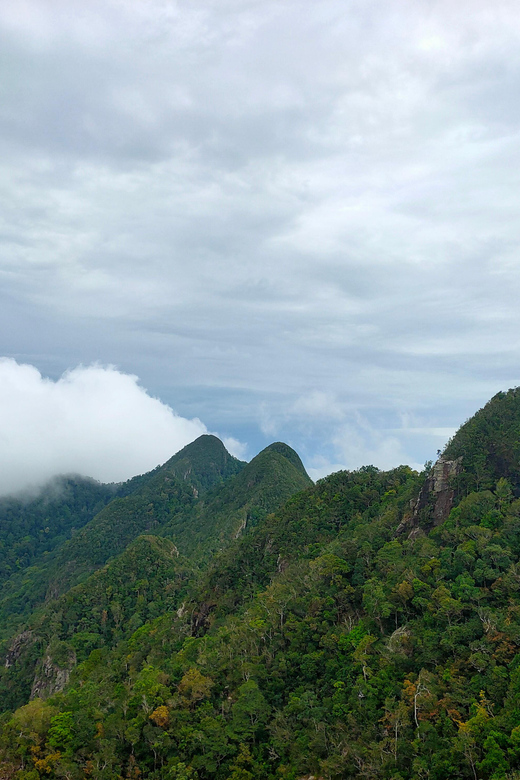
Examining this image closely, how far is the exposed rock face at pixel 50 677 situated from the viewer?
73875 millimetres

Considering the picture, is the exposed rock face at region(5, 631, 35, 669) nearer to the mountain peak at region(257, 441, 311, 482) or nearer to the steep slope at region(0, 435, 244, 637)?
the steep slope at region(0, 435, 244, 637)

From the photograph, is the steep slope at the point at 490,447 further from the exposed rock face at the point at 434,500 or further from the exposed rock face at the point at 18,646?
the exposed rock face at the point at 18,646

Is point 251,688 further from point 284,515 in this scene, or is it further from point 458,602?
point 284,515

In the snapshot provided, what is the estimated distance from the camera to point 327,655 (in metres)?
45.3

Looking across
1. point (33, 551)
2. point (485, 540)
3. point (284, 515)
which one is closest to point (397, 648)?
point (485, 540)

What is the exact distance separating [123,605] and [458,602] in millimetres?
68389

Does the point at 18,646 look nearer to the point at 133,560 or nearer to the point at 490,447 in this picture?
the point at 133,560

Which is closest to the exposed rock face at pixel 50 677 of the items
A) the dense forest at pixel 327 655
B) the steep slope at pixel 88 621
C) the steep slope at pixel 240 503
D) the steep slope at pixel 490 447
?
the steep slope at pixel 88 621

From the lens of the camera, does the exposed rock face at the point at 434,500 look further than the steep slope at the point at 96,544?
No

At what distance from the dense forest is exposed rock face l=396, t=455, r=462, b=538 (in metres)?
0.21

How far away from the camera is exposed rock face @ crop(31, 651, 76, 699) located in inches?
2908

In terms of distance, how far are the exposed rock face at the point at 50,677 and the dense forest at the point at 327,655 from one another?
284mm

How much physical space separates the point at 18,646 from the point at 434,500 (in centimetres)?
8197

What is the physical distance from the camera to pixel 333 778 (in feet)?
111
